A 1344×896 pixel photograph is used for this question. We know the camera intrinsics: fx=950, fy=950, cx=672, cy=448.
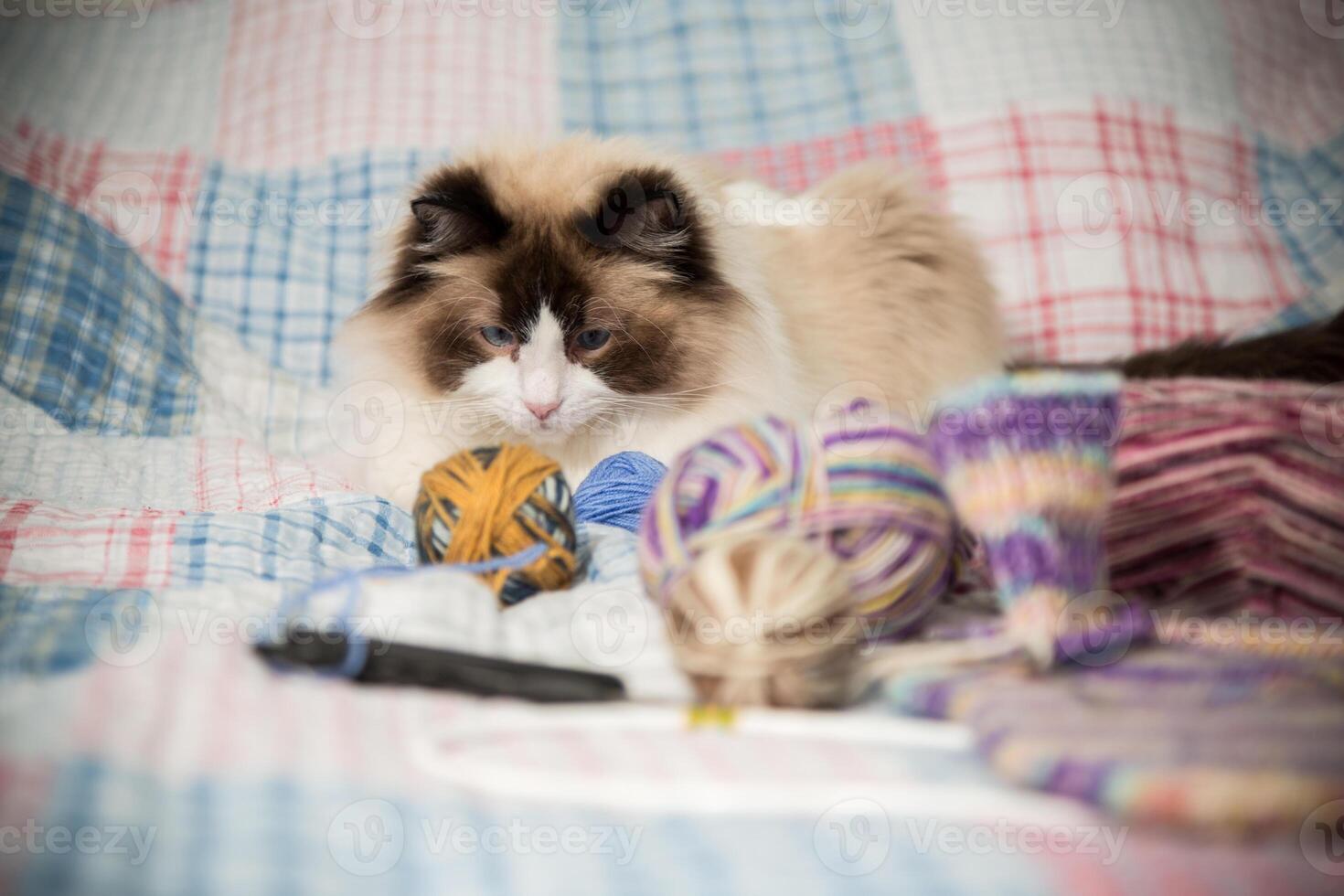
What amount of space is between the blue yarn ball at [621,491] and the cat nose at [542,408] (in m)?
0.11

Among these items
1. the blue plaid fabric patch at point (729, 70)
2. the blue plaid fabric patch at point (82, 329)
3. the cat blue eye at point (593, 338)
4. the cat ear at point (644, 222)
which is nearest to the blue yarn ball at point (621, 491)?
the cat blue eye at point (593, 338)

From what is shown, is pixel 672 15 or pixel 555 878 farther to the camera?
pixel 672 15

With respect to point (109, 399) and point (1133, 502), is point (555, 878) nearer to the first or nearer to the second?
point (1133, 502)

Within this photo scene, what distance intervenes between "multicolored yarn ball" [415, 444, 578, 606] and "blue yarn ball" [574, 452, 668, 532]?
168mm

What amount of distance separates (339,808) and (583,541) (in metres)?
0.58

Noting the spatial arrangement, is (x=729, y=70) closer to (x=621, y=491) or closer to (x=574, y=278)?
(x=574, y=278)

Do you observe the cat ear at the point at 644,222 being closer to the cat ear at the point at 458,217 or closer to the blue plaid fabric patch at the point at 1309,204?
the cat ear at the point at 458,217

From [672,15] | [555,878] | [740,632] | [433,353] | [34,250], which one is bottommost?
[555,878]

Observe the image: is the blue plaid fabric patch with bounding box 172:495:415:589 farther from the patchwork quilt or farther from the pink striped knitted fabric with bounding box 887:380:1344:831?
the pink striped knitted fabric with bounding box 887:380:1344:831

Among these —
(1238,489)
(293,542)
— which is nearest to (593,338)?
(293,542)

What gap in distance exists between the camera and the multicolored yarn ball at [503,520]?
102 cm

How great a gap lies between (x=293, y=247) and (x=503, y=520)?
4.21ft

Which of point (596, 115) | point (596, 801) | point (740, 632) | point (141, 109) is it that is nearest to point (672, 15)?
point (596, 115)

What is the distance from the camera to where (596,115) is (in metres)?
2.17
